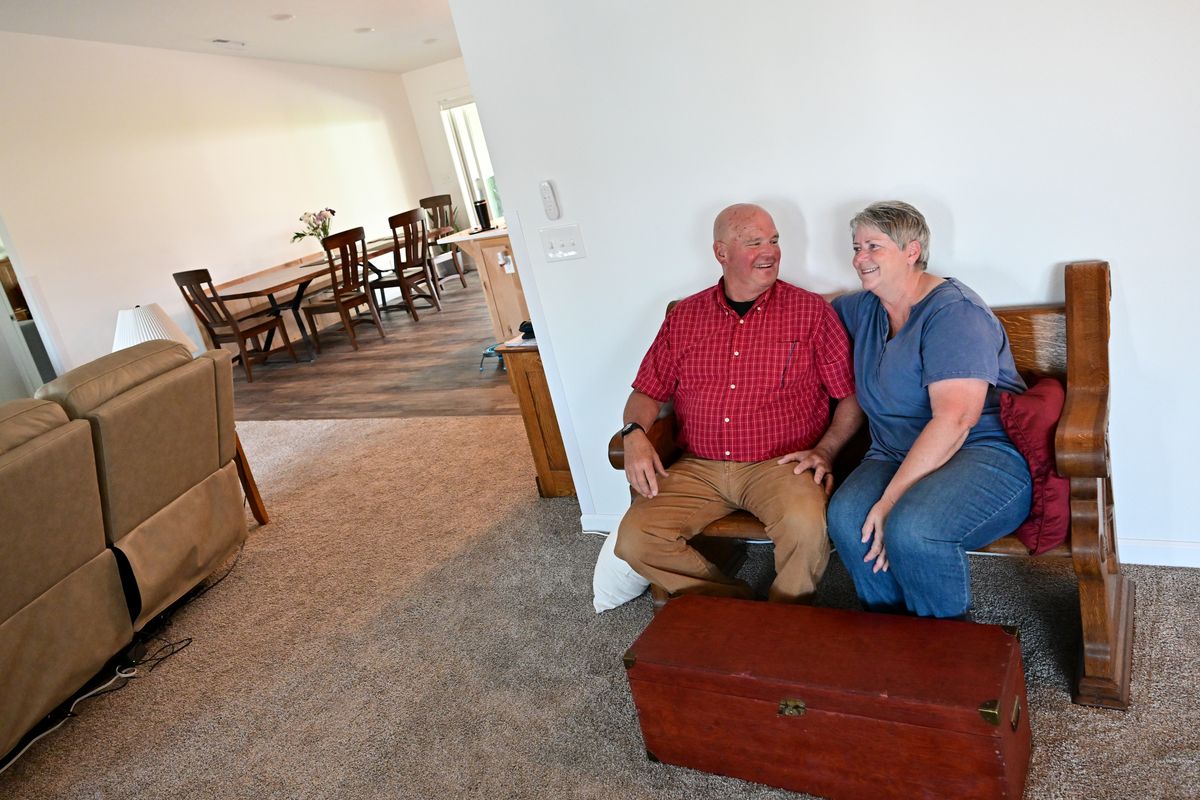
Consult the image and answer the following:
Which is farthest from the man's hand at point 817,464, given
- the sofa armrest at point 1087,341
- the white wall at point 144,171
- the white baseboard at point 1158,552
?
the white wall at point 144,171

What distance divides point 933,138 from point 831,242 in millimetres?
343

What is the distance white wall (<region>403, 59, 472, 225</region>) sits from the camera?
10.1 meters

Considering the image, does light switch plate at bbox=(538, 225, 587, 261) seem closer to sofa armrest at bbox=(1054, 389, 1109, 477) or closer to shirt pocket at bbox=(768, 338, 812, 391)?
shirt pocket at bbox=(768, 338, 812, 391)

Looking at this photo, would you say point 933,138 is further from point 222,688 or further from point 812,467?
point 222,688

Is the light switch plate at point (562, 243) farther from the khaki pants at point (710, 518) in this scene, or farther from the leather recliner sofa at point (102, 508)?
the leather recliner sofa at point (102, 508)

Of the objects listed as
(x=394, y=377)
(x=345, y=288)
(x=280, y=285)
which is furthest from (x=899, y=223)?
(x=345, y=288)

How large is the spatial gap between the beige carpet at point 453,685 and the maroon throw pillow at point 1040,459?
35 cm

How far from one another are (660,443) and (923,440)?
2.40 feet

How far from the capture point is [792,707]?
1.52 meters

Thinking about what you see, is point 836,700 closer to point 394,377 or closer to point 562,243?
point 562,243

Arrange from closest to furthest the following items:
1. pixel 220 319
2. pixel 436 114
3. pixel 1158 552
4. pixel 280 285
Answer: pixel 1158 552 → pixel 220 319 → pixel 280 285 → pixel 436 114

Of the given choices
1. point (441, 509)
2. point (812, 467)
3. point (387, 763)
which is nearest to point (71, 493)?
point (387, 763)

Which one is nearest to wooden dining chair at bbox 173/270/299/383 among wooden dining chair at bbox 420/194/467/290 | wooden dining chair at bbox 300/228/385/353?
wooden dining chair at bbox 300/228/385/353

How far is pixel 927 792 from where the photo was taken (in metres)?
1.48
